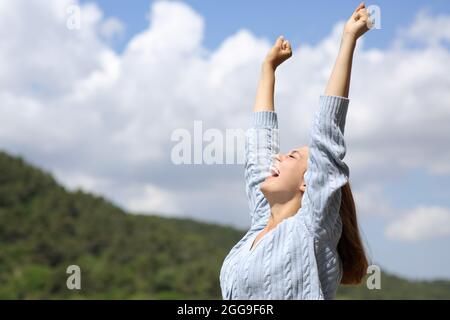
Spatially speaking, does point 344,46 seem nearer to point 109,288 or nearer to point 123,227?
point 109,288

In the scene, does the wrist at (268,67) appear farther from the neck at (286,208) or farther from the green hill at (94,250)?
the green hill at (94,250)

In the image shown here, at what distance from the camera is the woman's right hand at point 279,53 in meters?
3.28

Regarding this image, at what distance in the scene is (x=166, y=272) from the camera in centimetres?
1906

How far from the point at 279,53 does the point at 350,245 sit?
1052 millimetres

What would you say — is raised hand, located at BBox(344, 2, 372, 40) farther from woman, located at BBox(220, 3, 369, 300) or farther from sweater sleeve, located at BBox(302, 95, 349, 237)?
sweater sleeve, located at BBox(302, 95, 349, 237)

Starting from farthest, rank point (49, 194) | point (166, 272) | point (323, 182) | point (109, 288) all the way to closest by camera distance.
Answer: point (49, 194), point (166, 272), point (109, 288), point (323, 182)

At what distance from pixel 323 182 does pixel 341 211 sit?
28 centimetres

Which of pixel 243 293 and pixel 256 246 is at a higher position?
pixel 256 246

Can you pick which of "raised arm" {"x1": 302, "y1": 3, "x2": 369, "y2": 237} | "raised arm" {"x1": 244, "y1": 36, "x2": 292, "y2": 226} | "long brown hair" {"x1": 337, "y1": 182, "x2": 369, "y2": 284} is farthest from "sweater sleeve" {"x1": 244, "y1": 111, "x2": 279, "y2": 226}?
"raised arm" {"x1": 302, "y1": 3, "x2": 369, "y2": 237}

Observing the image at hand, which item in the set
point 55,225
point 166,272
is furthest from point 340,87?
point 55,225

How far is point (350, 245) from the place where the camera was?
2.76 meters

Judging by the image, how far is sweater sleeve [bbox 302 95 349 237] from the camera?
2.47 m

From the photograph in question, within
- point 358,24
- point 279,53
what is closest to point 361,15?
point 358,24
